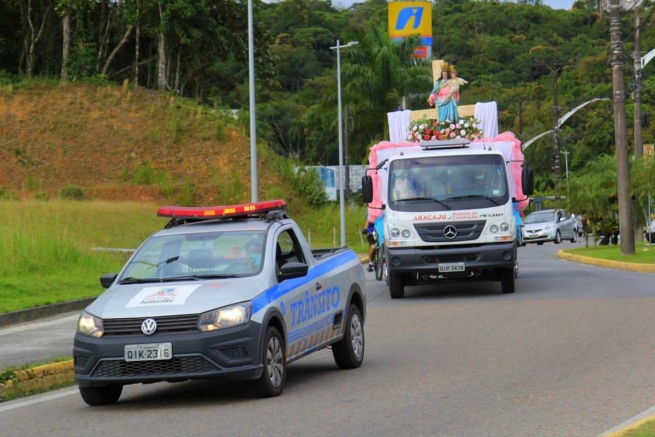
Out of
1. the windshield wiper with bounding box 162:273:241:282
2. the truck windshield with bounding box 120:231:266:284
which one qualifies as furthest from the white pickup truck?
the windshield wiper with bounding box 162:273:241:282

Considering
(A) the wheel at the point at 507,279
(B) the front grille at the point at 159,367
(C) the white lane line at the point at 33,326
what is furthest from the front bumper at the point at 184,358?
(A) the wheel at the point at 507,279

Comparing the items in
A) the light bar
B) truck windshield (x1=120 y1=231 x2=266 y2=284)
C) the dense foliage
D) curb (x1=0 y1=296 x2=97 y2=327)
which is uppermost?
the dense foliage

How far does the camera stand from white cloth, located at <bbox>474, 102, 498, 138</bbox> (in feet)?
80.2

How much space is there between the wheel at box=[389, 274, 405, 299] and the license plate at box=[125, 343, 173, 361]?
485 inches

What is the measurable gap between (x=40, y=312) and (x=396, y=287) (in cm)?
642

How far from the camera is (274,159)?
62.1m

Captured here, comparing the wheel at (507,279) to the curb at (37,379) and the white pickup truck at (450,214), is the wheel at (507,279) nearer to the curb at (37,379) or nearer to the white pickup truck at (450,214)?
the white pickup truck at (450,214)

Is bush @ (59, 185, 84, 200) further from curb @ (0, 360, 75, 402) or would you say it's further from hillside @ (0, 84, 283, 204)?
curb @ (0, 360, 75, 402)

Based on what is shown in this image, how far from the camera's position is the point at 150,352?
10133 millimetres

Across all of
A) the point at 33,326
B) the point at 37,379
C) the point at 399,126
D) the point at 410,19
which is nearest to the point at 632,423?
the point at 37,379

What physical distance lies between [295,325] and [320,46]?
102 metres

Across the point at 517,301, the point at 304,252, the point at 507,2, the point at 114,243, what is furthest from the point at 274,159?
the point at 507,2

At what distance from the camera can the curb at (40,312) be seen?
1917 centimetres

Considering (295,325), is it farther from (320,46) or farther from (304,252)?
(320,46)
